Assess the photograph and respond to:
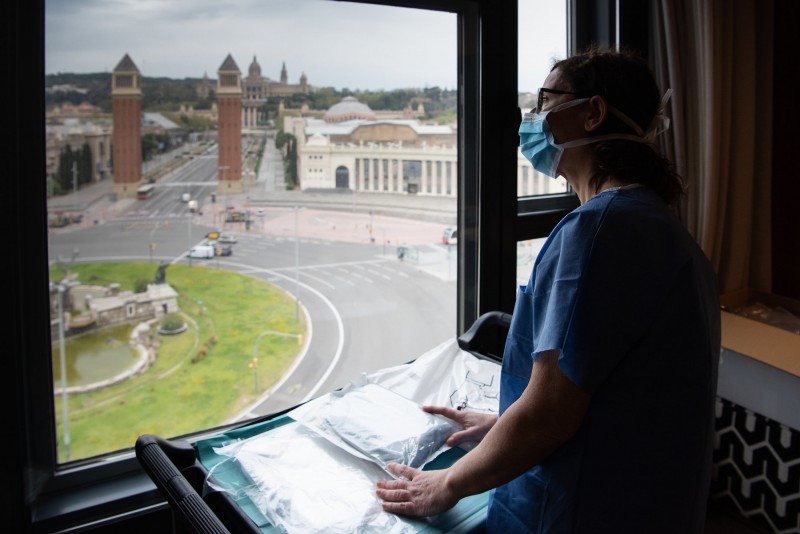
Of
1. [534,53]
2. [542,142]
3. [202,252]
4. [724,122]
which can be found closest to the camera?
[542,142]

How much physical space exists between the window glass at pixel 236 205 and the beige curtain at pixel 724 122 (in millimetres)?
962

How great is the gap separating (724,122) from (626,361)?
1829 millimetres

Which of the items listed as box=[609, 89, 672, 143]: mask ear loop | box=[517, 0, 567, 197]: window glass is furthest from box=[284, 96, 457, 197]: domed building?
box=[609, 89, 672, 143]: mask ear loop

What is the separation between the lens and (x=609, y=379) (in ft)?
3.19

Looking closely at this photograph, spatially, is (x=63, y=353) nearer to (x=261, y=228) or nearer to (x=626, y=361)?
(x=261, y=228)

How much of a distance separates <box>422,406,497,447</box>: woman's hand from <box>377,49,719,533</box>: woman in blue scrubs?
0.20 metres

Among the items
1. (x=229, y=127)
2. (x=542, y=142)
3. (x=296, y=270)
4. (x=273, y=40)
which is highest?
(x=273, y=40)

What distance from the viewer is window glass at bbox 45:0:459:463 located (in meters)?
1.54

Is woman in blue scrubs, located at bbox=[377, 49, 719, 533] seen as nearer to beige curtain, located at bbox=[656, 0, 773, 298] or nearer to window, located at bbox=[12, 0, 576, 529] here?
window, located at bbox=[12, 0, 576, 529]

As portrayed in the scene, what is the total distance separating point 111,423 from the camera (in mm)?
1625

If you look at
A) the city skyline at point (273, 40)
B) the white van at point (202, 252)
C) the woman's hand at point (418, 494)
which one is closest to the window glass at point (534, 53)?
the city skyline at point (273, 40)

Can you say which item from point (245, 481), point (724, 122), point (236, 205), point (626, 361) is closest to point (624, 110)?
point (626, 361)

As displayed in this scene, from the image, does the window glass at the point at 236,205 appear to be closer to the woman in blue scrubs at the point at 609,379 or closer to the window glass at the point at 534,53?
the window glass at the point at 534,53

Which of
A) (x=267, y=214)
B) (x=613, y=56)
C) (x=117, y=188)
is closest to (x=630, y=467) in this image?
(x=613, y=56)
